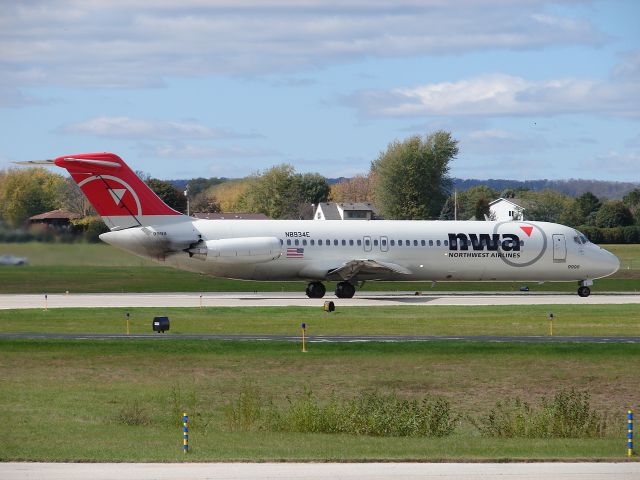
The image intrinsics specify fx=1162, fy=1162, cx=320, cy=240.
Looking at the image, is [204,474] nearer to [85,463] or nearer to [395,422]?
[85,463]

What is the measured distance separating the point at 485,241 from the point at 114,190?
20.5 metres

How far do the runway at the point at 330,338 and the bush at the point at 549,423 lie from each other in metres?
10.3

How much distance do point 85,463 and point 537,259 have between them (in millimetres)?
46116

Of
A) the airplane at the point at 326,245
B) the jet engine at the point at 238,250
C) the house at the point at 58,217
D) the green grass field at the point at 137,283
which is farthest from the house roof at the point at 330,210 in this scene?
the jet engine at the point at 238,250

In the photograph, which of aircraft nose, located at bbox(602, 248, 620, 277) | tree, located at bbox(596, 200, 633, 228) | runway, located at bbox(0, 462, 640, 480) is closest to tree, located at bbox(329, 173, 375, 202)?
tree, located at bbox(596, 200, 633, 228)

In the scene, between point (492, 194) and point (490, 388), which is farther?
point (492, 194)

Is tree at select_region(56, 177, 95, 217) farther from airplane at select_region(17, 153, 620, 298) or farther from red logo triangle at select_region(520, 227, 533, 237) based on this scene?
red logo triangle at select_region(520, 227, 533, 237)

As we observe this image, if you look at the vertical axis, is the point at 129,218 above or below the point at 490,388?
above

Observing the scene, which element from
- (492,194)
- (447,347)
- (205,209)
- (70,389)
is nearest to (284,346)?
(447,347)

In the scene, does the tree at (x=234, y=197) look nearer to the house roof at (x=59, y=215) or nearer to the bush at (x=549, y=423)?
the house roof at (x=59, y=215)

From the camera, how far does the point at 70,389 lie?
33.8 meters

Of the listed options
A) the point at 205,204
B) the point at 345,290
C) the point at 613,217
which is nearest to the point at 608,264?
the point at 345,290

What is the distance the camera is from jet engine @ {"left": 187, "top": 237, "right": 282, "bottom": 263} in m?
58.8

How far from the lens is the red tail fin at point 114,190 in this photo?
5681cm
